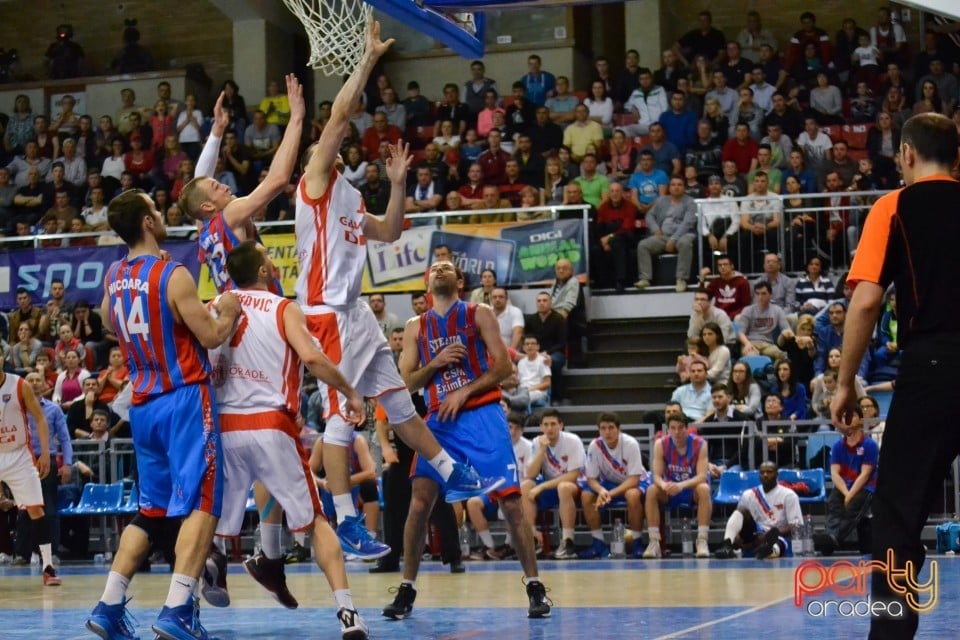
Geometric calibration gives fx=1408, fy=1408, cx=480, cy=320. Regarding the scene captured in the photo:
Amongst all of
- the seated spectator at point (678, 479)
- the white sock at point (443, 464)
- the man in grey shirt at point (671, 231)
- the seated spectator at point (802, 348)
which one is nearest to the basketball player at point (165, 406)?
the white sock at point (443, 464)

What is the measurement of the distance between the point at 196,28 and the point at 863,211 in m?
14.8

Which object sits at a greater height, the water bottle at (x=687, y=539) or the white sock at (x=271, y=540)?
the white sock at (x=271, y=540)

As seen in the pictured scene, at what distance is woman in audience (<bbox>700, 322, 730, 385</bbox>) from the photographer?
54.3 ft

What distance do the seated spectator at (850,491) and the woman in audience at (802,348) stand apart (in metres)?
1.98

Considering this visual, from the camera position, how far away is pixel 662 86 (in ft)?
72.5

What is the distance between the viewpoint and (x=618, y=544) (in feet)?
49.8

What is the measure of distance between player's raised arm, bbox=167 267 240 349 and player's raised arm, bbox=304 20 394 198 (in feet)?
3.90

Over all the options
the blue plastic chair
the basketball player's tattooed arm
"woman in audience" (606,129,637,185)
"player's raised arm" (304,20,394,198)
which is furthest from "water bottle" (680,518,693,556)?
the basketball player's tattooed arm

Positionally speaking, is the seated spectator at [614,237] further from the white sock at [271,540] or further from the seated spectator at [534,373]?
the white sock at [271,540]

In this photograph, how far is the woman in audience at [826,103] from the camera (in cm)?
2089

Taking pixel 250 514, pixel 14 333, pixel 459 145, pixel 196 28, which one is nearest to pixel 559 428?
pixel 250 514

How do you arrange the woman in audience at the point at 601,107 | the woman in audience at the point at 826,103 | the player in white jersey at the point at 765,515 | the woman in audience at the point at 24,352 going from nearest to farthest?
1. the player in white jersey at the point at 765,515
2. the woman in audience at the point at 24,352
3. the woman in audience at the point at 826,103
4. the woman in audience at the point at 601,107

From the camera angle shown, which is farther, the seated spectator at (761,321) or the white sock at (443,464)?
the seated spectator at (761,321)

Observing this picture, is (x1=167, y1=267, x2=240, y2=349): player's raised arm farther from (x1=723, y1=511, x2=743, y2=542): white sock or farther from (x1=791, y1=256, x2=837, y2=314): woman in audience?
(x1=791, y1=256, x2=837, y2=314): woman in audience
